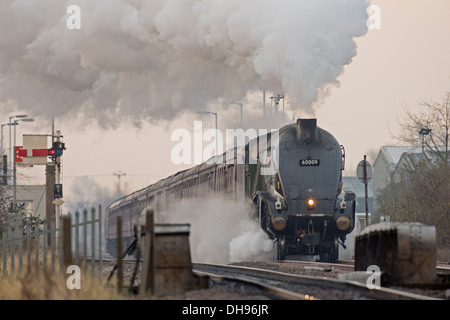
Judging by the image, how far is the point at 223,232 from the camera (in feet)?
86.3

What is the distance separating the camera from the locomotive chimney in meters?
22.5

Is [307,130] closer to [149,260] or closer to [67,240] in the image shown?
[67,240]

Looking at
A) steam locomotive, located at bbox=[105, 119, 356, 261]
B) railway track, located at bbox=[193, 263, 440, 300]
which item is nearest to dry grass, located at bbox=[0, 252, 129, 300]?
railway track, located at bbox=[193, 263, 440, 300]

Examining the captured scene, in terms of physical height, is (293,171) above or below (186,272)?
above

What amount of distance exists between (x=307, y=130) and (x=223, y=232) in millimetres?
5466

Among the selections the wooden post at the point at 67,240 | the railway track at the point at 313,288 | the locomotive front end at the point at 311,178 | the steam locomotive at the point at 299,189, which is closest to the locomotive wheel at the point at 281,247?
the steam locomotive at the point at 299,189

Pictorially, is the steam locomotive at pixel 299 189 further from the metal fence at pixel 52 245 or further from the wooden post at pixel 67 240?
the wooden post at pixel 67 240

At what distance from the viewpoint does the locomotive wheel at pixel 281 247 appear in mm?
23250

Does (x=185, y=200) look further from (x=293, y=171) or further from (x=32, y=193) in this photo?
(x=32, y=193)

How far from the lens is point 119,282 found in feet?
42.0

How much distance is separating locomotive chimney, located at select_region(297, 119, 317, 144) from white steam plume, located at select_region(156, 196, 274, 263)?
9.89 ft

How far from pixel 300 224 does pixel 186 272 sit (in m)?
10.9

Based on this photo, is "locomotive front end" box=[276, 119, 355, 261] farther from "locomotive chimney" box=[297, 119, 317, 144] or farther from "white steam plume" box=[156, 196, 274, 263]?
"white steam plume" box=[156, 196, 274, 263]

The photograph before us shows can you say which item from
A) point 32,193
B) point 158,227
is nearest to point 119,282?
point 158,227
